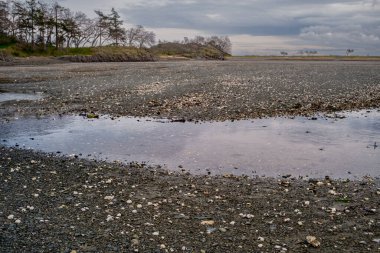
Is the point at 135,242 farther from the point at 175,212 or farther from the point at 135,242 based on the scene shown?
the point at 175,212

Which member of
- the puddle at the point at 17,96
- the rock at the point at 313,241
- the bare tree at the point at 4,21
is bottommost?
the rock at the point at 313,241

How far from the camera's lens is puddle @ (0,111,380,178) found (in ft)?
42.5

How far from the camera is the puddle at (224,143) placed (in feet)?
42.5

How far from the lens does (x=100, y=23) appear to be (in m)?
142

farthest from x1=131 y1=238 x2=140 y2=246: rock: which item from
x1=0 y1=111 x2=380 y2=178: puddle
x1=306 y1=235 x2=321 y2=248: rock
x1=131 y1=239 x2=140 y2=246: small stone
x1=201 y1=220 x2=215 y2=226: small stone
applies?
x1=0 y1=111 x2=380 y2=178: puddle

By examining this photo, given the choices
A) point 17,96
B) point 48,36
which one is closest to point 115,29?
point 48,36

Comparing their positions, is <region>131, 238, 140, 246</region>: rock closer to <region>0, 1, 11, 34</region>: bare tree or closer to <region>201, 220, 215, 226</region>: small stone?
<region>201, 220, 215, 226</region>: small stone

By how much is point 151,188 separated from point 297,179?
4.34 metres

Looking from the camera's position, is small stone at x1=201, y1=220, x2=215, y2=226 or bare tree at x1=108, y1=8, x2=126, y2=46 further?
bare tree at x1=108, y1=8, x2=126, y2=46

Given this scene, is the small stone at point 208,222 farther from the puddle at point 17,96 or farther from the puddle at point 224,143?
the puddle at point 17,96

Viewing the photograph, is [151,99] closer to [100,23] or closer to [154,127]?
[154,127]

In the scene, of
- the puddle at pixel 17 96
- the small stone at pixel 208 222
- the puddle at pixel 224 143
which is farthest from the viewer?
the puddle at pixel 17 96

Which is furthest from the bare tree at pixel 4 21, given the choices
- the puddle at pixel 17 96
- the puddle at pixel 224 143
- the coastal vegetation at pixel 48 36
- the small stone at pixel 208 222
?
the small stone at pixel 208 222

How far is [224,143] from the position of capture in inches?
625
